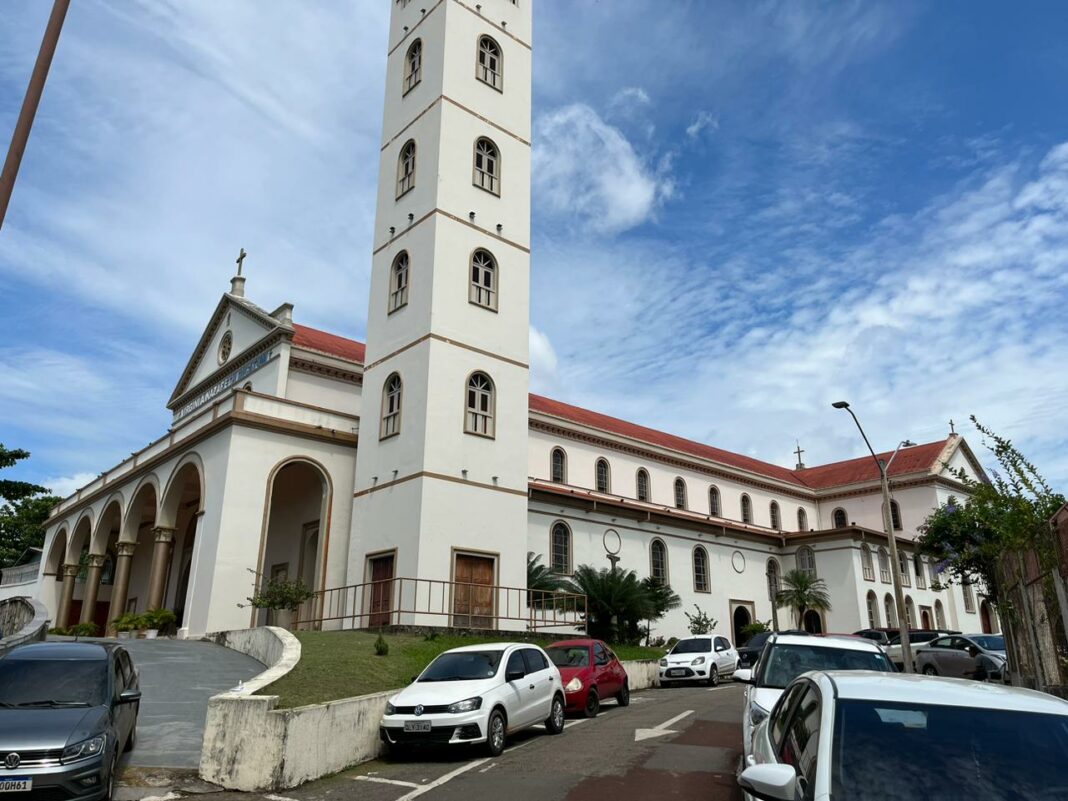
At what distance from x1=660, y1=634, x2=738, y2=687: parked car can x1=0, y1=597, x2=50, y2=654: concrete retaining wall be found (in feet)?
54.3

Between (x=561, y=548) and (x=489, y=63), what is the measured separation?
18.3 metres

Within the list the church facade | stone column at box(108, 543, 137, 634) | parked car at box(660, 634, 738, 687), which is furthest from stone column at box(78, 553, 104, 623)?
parked car at box(660, 634, 738, 687)

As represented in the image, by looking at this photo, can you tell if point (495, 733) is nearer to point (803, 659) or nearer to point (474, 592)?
point (803, 659)

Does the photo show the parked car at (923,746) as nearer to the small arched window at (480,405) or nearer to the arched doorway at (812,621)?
the small arched window at (480,405)

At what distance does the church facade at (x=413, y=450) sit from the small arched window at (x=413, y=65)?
0.38 feet

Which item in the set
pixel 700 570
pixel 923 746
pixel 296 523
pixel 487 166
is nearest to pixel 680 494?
pixel 700 570

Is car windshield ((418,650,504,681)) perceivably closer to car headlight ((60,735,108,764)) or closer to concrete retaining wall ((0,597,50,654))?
car headlight ((60,735,108,764))

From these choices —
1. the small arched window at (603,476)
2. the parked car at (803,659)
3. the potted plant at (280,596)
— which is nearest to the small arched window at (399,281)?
the potted plant at (280,596)

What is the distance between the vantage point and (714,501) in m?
44.9

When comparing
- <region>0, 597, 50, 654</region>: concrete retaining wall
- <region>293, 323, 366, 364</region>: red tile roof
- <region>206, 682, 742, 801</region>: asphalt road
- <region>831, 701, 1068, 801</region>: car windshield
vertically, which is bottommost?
<region>206, 682, 742, 801</region>: asphalt road

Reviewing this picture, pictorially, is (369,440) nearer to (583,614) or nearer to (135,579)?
(583,614)

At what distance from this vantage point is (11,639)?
1873cm

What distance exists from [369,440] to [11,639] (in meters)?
10.9

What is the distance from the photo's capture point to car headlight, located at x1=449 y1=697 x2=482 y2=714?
1155 cm
